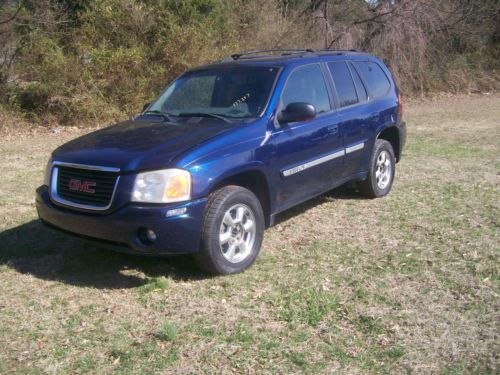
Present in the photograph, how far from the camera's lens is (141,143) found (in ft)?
14.8

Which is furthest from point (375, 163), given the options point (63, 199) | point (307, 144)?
point (63, 199)

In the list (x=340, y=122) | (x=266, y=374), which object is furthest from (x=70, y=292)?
(x=340, y=122)

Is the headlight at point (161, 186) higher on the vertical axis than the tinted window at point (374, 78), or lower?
lower

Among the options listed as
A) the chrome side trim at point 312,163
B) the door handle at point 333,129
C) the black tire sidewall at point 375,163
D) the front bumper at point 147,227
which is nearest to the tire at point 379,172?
the black tire sidewall at point 375,163

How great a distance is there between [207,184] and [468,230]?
295 centimetres

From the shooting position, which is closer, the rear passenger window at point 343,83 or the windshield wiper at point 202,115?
the windshield wiper at point 202,115

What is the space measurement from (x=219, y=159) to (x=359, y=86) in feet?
8.88

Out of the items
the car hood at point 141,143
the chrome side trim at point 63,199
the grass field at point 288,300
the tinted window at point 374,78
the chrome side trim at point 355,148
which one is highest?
the tinted window at point 374,78

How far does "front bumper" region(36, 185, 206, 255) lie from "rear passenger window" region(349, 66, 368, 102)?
2905 mm

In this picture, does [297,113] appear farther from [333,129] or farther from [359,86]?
[359,86]

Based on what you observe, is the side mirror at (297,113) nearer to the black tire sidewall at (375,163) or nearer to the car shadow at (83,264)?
the car shadow at (83,264)

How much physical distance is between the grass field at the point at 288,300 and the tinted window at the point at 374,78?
139 centimetres

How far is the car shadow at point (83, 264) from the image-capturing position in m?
4.61

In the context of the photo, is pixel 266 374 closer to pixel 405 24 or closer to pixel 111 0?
pixel 111 0
